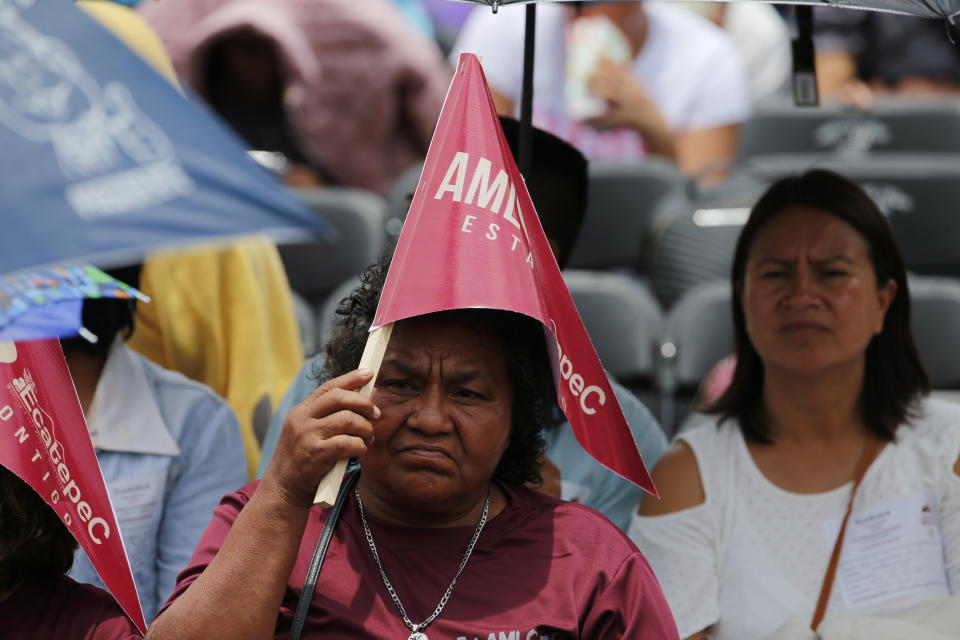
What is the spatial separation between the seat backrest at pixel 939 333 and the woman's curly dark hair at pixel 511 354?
5.49ft

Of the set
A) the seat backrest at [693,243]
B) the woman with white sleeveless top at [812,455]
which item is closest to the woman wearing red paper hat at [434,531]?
the woman with white sleeveless top at [812,455]

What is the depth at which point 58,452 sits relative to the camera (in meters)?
2.14

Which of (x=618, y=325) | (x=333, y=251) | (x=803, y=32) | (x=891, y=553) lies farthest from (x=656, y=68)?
(x=891, y=553)

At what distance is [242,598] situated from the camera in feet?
6.50

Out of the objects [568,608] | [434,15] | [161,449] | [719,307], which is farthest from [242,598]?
[434,15]

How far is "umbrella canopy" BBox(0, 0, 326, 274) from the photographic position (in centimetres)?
153

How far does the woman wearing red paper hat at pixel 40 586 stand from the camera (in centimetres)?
213

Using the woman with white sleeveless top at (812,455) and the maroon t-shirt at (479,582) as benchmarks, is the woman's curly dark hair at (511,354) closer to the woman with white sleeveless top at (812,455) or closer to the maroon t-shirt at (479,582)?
the maroon t-shirt at (479,582)

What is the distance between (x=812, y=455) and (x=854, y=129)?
3.06m

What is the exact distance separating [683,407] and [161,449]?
1.70 m

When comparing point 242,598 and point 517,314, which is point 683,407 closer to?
point 517,314

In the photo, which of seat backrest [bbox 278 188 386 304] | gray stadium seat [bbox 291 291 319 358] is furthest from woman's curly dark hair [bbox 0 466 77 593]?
seat backrest [bbox 278 188 386 304]

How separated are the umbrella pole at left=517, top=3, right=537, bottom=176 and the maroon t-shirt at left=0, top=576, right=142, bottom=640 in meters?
1.14

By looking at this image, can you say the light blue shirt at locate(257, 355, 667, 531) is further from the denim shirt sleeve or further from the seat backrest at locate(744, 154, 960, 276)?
the seat backrest at locate(744, 154, 960, 276)
